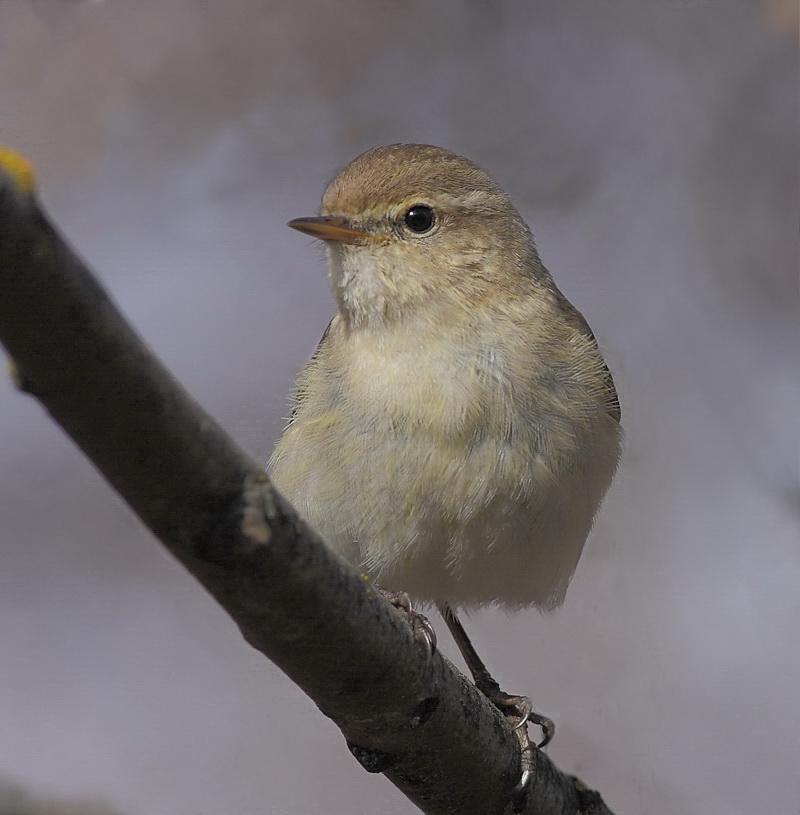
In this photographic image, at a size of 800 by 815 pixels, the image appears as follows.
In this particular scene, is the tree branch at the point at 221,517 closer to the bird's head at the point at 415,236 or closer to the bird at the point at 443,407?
the bird at the point at 443,407

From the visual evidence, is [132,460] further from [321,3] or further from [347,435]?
[321,3]

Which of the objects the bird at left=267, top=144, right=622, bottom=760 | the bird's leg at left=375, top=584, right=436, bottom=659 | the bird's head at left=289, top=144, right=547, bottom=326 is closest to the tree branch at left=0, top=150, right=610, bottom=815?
the bird's leg at left=375, top=584, right=436, bottom=659

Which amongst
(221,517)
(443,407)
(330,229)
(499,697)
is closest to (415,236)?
(330,229)

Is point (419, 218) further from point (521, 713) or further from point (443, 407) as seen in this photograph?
point (521, 713)

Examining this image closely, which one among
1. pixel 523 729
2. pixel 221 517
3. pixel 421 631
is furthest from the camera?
pixel 523 729

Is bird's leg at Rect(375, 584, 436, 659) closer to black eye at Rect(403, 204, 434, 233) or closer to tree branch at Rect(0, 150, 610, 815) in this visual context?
tree branch at Rect(0, 150, 610, 815)

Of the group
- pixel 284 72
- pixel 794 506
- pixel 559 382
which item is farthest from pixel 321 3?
pixel 794 506
